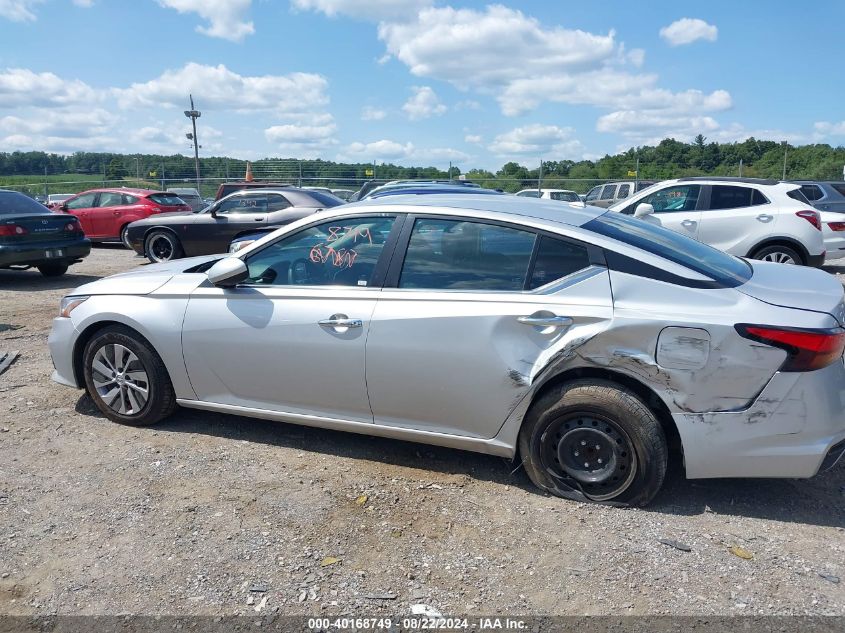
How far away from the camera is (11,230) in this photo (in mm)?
9852

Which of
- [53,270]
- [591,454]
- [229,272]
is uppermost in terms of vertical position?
[229,272]

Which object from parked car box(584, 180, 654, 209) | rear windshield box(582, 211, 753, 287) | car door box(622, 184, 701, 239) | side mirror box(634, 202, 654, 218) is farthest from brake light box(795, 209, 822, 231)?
parked car box(584, 180, 654, 209)

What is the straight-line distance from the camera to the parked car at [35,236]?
9.84 meters

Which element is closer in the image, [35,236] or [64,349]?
[64,349]

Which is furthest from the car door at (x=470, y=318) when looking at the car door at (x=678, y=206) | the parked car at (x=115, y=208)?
the parked car at (x=115, y=208)

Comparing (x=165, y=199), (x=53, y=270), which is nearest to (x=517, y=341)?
(x=53, y=270)

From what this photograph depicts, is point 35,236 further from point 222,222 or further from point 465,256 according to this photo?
point 465,256

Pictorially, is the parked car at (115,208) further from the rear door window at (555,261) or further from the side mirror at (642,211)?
the rear door window at (555,261)

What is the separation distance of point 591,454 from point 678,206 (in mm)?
A: 8425

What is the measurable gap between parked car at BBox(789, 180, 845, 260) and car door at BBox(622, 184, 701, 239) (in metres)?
1.78

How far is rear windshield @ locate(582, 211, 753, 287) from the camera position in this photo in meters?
3.47

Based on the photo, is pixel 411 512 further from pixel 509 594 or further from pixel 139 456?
pixel 139 456

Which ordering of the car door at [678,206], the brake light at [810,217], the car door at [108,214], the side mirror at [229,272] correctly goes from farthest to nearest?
the car door at [108,214] → the car door at [678,206] → the brake light at [810,217] → the side mirror at [229,272]

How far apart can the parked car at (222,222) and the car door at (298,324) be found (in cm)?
786
